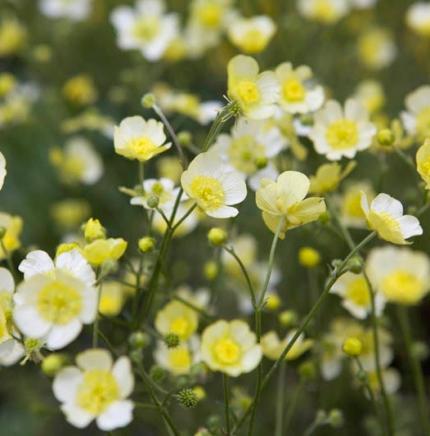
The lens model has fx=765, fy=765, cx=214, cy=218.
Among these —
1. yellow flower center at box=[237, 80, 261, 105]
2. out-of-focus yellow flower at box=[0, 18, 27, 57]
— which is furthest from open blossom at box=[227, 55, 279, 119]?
out-of-focus yellow flower at box=[0, 18, 27, 57]

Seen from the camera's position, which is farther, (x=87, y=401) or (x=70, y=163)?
(x=70, y=163)

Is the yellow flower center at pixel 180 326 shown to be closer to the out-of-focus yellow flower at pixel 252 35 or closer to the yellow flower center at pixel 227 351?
the yellow flower center at pixel 227 351

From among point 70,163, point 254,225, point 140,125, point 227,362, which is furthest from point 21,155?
point 227,362

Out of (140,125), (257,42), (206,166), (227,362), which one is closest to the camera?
(227,362)

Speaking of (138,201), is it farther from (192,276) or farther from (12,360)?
(192,276)

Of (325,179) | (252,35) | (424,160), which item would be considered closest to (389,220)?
(424,160)

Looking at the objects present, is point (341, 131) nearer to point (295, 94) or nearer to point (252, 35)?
point (295, 94)
